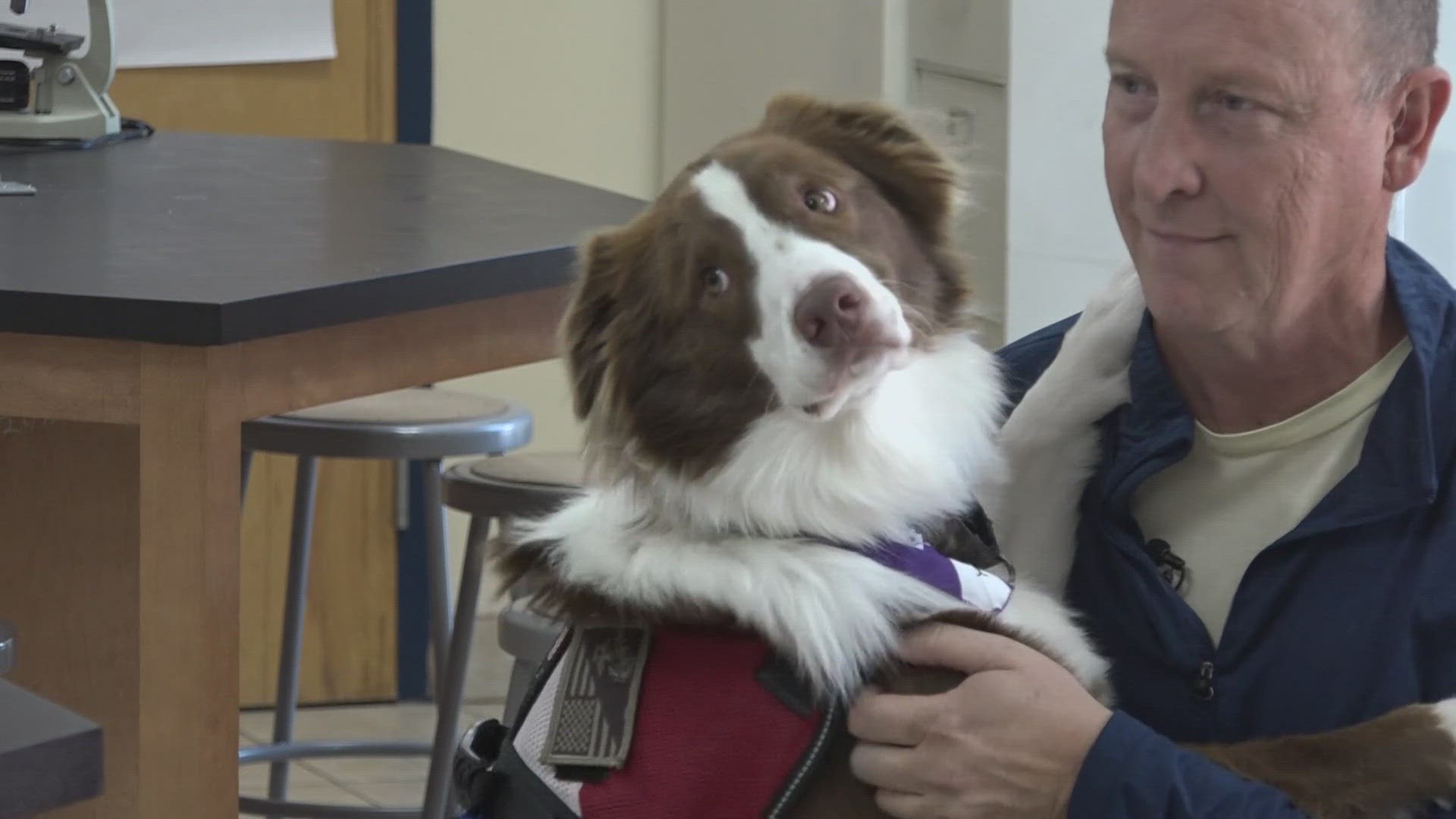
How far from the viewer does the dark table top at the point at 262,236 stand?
64.9 inches

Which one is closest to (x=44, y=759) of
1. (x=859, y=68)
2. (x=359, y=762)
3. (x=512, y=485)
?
(x=512, y=485)

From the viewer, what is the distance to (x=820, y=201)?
150cm

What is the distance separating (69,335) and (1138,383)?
3.04 feet

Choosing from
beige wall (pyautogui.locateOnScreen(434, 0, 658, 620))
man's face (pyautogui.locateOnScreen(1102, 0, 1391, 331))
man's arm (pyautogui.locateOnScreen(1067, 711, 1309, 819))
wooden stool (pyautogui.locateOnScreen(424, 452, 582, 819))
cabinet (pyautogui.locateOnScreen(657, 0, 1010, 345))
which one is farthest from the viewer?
beige wall (pyautogui.locateOnScreen(434, 0, 658, 620))

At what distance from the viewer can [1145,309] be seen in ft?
5.65

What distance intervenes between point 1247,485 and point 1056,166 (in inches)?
61.9

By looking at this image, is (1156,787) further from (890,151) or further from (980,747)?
(890,151)

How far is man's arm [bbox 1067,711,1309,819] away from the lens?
1.35 metres

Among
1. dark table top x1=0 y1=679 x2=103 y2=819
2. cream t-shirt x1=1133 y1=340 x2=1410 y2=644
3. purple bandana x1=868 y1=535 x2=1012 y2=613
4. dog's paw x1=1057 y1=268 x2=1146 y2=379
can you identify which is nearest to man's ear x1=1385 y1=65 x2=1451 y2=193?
cream t-shirt x1=1133 y1=340 x2=1410 y2=644

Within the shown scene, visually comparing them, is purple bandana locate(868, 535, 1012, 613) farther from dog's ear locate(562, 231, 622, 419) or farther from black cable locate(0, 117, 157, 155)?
black cable locate(0, 117, 157, 155)

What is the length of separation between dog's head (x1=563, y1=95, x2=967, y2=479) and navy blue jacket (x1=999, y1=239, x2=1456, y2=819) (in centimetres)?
30

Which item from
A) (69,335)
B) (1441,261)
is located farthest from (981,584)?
(1441,261)

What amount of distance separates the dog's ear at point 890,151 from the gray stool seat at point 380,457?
957 mm

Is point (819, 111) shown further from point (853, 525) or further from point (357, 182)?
point (357, 182)
